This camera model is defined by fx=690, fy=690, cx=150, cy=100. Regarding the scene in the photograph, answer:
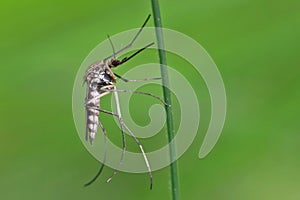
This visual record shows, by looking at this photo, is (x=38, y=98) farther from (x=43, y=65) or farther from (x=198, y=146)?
(x=198, y=146)

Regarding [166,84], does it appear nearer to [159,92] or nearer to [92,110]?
[92,110]

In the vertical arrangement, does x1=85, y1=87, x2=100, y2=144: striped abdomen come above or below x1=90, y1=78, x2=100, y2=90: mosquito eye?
below

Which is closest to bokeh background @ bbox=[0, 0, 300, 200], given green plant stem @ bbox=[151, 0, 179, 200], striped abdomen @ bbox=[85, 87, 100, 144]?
striped abdomen @ bbox=[85, 87, 100, 144]

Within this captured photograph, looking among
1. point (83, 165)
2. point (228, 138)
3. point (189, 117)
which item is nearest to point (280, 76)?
point (228, 138)

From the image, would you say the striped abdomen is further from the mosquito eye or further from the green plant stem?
the green plant stem

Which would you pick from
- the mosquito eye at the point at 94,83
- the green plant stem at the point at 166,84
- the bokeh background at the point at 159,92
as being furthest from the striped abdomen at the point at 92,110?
the bokeh background at the point at 159,92

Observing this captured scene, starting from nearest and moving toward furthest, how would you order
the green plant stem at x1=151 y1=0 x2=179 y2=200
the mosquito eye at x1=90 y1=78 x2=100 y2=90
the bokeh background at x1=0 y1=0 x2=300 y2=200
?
the green plant stem at x1=151 y1=0 x2=179 y2=200, the mosquito eye at x1=90 y1=78 x2=100 y2=90, the bokeh background at x1=0 y1=0 x2=300 y2=200

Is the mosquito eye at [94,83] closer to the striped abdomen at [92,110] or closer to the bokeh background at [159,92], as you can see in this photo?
the striped abdomen at [92,110]

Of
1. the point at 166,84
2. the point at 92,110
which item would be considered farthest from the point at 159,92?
the point at 166,84

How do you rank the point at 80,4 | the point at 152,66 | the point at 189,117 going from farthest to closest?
1. the point at 80,4
2. the point at 189,117
3. the point at 152,66
